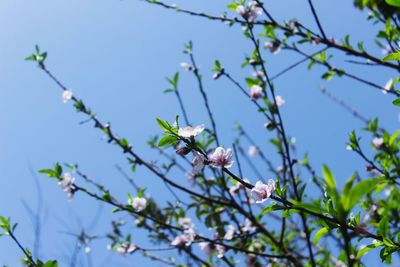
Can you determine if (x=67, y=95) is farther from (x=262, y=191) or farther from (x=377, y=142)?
(x=262, y=191)

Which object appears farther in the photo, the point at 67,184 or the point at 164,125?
the point at 67,184

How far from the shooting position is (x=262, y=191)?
139cm

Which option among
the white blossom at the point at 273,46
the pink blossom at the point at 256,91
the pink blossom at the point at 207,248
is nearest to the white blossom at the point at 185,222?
the pink blossom at the point at 207,248

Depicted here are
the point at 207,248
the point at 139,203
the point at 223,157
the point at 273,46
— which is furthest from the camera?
the point at 207,248

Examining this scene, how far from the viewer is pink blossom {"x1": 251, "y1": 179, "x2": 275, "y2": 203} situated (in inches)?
54.0

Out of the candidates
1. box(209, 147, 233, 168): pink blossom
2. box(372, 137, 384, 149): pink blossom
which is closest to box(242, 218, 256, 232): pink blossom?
box(372, 137, 384, 149): pink blossom

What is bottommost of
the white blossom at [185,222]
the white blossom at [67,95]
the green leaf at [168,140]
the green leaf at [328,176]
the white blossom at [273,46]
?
the green leaf at [328,176]

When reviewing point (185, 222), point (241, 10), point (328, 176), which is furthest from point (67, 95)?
point (328, 176)

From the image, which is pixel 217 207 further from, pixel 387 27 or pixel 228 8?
pixel 387 27

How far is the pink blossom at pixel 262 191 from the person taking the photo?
1372 mm

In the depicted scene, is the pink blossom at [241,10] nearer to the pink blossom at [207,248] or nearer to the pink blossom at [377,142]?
the pink blossom at [377,142]

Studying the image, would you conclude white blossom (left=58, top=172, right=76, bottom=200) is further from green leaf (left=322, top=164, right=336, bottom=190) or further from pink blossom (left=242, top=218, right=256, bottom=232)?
green leaf (left=322, top=164, right=336, bottom=190)

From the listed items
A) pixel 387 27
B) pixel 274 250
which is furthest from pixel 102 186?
pixel 387 27

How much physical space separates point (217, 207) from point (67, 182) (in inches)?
55.2
